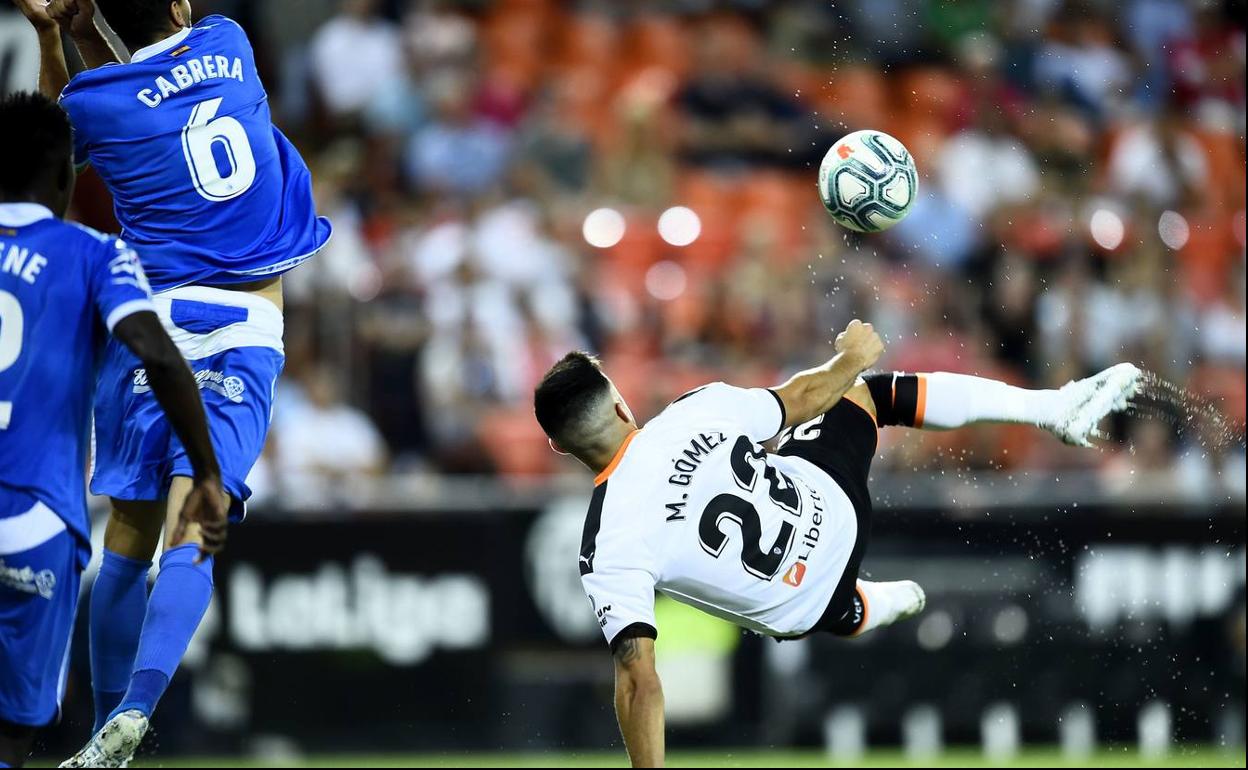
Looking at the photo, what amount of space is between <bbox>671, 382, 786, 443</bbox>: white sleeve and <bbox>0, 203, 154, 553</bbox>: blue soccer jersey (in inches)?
89.5

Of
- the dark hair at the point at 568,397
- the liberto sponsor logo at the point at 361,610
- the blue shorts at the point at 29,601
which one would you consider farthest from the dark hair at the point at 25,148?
the liberto sponsor logo at the point at 361,610

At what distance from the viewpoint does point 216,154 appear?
6.08 m

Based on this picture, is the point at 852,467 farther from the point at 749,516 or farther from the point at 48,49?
the point at 48,49

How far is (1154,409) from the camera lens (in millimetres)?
10789

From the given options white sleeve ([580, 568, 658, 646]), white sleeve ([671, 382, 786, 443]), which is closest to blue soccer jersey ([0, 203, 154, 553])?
white sleeve ([580, 568, 658, 646])

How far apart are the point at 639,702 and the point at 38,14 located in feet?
10.6

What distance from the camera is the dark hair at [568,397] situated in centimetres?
612

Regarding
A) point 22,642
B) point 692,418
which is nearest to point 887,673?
point 692,418

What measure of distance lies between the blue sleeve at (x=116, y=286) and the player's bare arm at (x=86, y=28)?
1528 millimetres

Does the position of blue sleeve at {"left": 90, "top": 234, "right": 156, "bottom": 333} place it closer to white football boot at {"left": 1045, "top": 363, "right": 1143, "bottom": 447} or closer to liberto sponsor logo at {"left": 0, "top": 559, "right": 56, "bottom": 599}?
Answer: liberto sponsor logo at {"left": 0, "top": 559, "right": 56, "bottom": 599}

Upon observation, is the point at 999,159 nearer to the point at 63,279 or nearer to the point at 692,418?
the point at 692,418

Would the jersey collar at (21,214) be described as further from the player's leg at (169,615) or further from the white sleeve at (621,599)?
the white sleeve at (621,599)

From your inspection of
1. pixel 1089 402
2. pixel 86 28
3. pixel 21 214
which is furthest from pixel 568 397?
pixel 1089 402

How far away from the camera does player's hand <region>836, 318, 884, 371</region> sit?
22.1 ft
